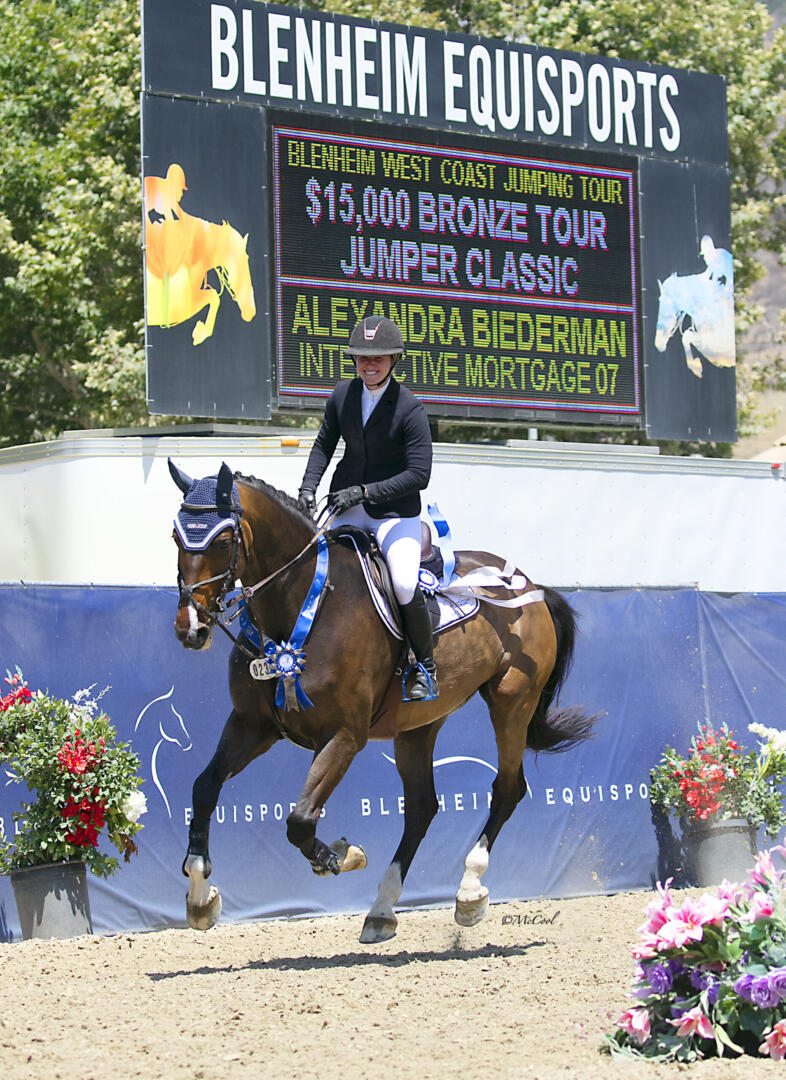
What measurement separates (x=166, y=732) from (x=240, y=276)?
414 cm

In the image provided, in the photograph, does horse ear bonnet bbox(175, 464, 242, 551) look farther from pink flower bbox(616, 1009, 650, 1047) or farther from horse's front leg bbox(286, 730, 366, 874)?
pink flower bbox(616, 1009, 650, 1047)

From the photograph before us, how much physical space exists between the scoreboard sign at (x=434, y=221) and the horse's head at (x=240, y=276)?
2cm

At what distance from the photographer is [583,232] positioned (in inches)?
514

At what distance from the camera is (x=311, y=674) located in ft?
23.5

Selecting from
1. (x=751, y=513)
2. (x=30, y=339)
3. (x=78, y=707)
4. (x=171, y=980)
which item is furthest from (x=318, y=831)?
(x=30, y=339)

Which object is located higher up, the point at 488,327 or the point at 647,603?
the point at 488,327

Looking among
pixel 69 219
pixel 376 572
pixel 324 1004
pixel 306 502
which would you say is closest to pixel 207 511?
pixel 306 502

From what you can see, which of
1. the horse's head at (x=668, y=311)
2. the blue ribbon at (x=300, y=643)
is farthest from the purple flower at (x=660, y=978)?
the horse's head at (x=668, y=311)

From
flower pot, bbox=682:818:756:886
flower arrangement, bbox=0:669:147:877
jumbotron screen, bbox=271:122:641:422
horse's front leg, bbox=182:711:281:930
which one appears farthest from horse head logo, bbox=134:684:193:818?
flower pot, bbox=682:818:756:886

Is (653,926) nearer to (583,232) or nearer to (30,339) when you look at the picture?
(583,232)

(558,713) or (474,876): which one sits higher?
(558,713)

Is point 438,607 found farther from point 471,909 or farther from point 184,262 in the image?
point 184,262

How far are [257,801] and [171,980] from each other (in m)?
2.57

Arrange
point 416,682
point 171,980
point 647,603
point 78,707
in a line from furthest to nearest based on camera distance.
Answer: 1. point 647,603
2. point 78,707
3. point 416,682
4. point 171,980
